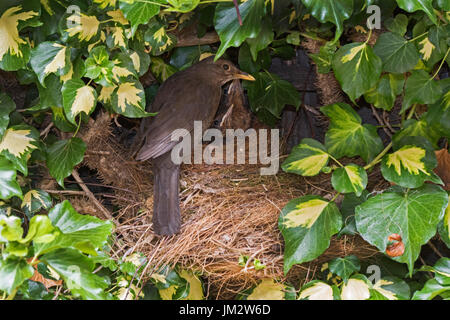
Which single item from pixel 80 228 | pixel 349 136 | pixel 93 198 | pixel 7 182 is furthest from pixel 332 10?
pixel 93 198

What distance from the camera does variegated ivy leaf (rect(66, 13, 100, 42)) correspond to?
1.58 m

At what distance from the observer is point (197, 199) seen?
A: 2.02 metres

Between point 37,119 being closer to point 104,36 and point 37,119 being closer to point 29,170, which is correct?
point 29,170

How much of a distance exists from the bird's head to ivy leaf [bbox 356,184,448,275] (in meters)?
0.85

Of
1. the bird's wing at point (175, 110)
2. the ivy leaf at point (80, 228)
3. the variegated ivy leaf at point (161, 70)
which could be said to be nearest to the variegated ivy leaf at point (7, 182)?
the ivy leaf at point (80, 228)

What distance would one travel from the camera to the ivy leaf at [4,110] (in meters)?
1.66

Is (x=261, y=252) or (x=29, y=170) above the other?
(x=29, y=170)

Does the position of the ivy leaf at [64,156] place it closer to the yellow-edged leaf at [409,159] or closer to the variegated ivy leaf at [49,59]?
the variegated ivy leaf at [49,59]

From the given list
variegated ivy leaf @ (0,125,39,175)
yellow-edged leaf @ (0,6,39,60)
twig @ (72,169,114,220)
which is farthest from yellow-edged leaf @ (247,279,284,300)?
yellow-edged leaf @ (0,6,39,60)

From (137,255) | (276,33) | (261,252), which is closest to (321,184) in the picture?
(261,252)

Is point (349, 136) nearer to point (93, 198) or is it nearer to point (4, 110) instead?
point (93, 198)

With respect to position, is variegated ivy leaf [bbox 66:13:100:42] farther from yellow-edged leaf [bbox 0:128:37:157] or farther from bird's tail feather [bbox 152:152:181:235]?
bird's tail feather [bbox 152:152:181:235]

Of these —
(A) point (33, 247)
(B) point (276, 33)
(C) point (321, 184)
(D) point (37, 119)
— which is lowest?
(C) point (321, 184)

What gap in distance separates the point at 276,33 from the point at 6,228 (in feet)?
4.03
